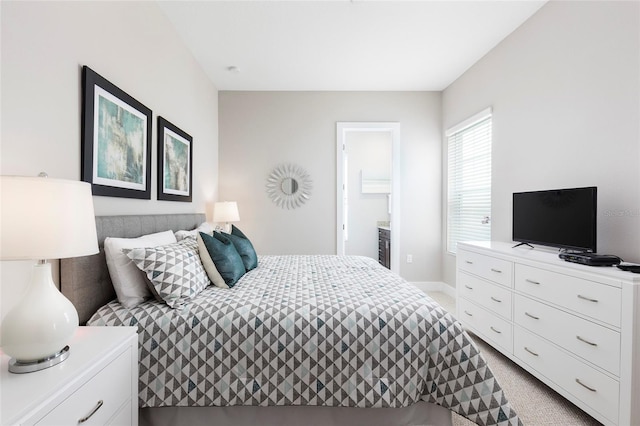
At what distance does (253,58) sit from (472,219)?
125 inches

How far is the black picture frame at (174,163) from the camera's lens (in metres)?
2.58

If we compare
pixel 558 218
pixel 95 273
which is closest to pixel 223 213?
pixel 95 273

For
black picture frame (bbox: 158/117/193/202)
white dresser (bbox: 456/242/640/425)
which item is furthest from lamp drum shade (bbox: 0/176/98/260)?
white dresser (bbox: 456/242/640/425)

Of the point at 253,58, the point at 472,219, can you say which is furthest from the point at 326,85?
the point at 472,219

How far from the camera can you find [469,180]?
12.3 feet

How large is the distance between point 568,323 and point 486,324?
2.63ft

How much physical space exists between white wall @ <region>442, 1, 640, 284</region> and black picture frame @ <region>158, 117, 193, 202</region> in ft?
10.5

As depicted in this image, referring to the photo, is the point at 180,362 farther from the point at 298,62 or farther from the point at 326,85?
the point at 326,85

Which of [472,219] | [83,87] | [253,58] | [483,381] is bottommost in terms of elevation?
[483,381]

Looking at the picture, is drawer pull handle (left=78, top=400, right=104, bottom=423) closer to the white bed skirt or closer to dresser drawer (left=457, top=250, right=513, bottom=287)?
the white bed skirt

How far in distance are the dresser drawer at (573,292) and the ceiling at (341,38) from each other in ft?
7.18

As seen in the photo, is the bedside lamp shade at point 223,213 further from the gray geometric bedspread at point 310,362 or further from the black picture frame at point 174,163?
the gray geometric bedspread at point 310,362

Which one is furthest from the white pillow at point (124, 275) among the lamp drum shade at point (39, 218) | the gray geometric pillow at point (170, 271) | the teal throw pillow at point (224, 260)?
the lamp drum shade at point (39, 218)

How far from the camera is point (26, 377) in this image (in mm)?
955
